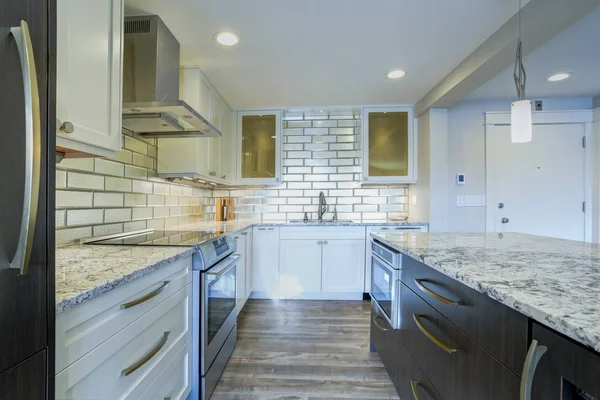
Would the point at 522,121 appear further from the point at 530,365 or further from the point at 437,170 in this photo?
the point at 437,170

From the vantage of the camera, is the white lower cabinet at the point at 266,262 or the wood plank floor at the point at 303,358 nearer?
the wood plank floor at the point at 303,358

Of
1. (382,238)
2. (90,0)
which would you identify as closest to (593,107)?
(382,238)

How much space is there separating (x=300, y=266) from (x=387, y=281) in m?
1.53

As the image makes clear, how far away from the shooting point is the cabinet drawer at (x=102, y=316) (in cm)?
71

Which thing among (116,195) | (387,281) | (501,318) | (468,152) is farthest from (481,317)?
(468,152)

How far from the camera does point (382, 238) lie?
1.83m

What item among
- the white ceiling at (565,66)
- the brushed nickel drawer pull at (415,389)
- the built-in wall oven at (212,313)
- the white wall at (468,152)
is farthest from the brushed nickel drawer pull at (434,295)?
the white wall at (468,152)

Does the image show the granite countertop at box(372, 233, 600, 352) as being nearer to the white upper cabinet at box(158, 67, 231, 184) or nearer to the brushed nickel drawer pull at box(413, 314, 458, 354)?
the brushed nickel drawer pull at box(413, 314, 458, 354)

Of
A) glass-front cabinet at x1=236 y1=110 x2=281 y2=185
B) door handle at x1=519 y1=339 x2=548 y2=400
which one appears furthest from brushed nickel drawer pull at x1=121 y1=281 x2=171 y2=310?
glass-front cabinet at x1=236 y1=110 x2=281 y2=185

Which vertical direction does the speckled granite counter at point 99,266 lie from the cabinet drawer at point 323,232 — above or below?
above

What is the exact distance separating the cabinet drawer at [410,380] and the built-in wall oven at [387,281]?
154mm

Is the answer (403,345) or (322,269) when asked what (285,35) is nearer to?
(403,345)

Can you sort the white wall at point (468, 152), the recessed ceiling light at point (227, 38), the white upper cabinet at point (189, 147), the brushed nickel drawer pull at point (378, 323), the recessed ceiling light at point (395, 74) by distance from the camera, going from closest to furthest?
the brushed nickel drawer pull at point (378, 323) < the recessed ceiling light at point (227, 38) < the white upper cabinet at point (189, 147) < the recessed ceiling light at point (395, 74) < the white wall at point (468, 152)

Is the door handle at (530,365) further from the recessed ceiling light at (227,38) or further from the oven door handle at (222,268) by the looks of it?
the recessed ceiling light at (227,38)
